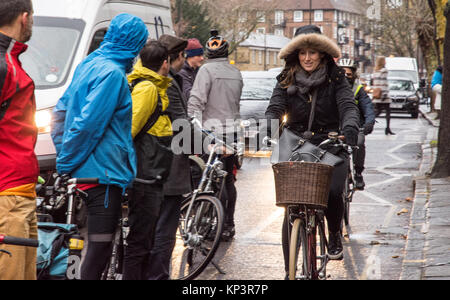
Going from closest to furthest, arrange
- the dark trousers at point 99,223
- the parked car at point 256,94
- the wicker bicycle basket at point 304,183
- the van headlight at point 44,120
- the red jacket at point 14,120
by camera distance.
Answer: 1. the red jacket at point 14,120
2. the dark trousers at point 99,223
3. the wicker bicycle basket at point 304,183
4. the van headlight at point 44,120
5. the parked car at point 256,94

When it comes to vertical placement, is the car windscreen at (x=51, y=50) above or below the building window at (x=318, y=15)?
above

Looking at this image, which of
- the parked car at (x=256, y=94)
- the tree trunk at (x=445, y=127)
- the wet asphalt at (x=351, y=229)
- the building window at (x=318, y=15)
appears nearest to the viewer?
the wet asphalt at (x=351, y=229)

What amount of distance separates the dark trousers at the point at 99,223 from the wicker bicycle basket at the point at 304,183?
3.50ft

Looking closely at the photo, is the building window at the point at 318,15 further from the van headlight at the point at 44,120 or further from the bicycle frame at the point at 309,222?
the bicycle frame at the point at 309,222

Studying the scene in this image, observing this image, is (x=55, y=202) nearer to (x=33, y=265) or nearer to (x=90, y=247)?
(x=90, y=247)

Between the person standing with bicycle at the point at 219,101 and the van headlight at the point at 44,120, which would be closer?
the person standing with bicycle at the point at 219,101

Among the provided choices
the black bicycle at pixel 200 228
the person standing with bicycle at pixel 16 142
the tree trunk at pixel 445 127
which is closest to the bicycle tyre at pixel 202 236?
the black bicycle at pixel 200 228

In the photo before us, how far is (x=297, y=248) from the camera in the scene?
5.03 meters

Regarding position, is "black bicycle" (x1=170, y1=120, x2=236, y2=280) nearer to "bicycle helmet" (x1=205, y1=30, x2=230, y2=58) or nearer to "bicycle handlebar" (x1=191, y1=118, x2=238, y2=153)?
"bicycle handlebar" (x1=191, y1=118, x2=238, y2=153)

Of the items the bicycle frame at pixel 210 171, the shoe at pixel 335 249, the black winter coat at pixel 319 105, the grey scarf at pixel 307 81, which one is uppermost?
the grey scarf at pixel 307 81

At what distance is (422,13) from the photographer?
143 ft

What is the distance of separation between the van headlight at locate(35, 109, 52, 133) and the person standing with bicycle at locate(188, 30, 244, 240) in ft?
5.59

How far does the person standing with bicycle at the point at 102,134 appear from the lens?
169 inches
